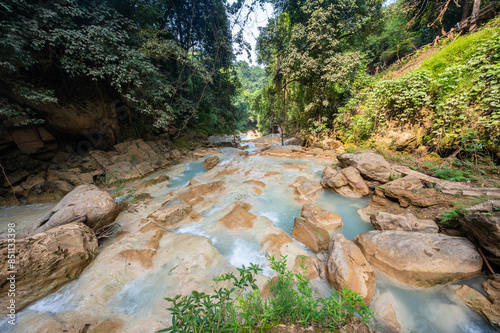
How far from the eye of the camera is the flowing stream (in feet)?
6.75

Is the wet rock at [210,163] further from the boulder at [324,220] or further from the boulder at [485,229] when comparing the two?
the boulder at [485,229]

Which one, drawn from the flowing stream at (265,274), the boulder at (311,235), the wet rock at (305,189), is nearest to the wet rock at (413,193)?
the flowing stream at (265,274)

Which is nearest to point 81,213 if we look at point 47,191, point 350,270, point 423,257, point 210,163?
point 47,191

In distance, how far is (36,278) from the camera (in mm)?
2152

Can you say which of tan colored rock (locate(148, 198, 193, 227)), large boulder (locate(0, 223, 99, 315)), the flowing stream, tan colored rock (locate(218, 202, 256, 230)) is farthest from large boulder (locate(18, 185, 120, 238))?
tan colored rock (locate(218, 202, 256, 230))

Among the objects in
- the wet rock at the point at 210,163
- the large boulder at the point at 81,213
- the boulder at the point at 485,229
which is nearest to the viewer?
the boulder at the point at 485,229

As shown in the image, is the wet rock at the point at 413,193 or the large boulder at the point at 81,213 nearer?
the large boulder at the point at 81,213

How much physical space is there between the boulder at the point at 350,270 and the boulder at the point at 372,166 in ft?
10.6

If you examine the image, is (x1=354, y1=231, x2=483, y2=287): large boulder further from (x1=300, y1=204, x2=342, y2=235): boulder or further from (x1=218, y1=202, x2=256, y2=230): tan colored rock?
(x1=218, y1=202, x2=256, y2=230): tan colored rock

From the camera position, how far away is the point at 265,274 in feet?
8.90

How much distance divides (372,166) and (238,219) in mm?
4669

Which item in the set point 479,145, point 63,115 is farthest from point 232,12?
point 479,145

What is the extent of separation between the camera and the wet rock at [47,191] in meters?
5.07

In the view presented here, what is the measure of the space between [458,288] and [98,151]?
11.2m
